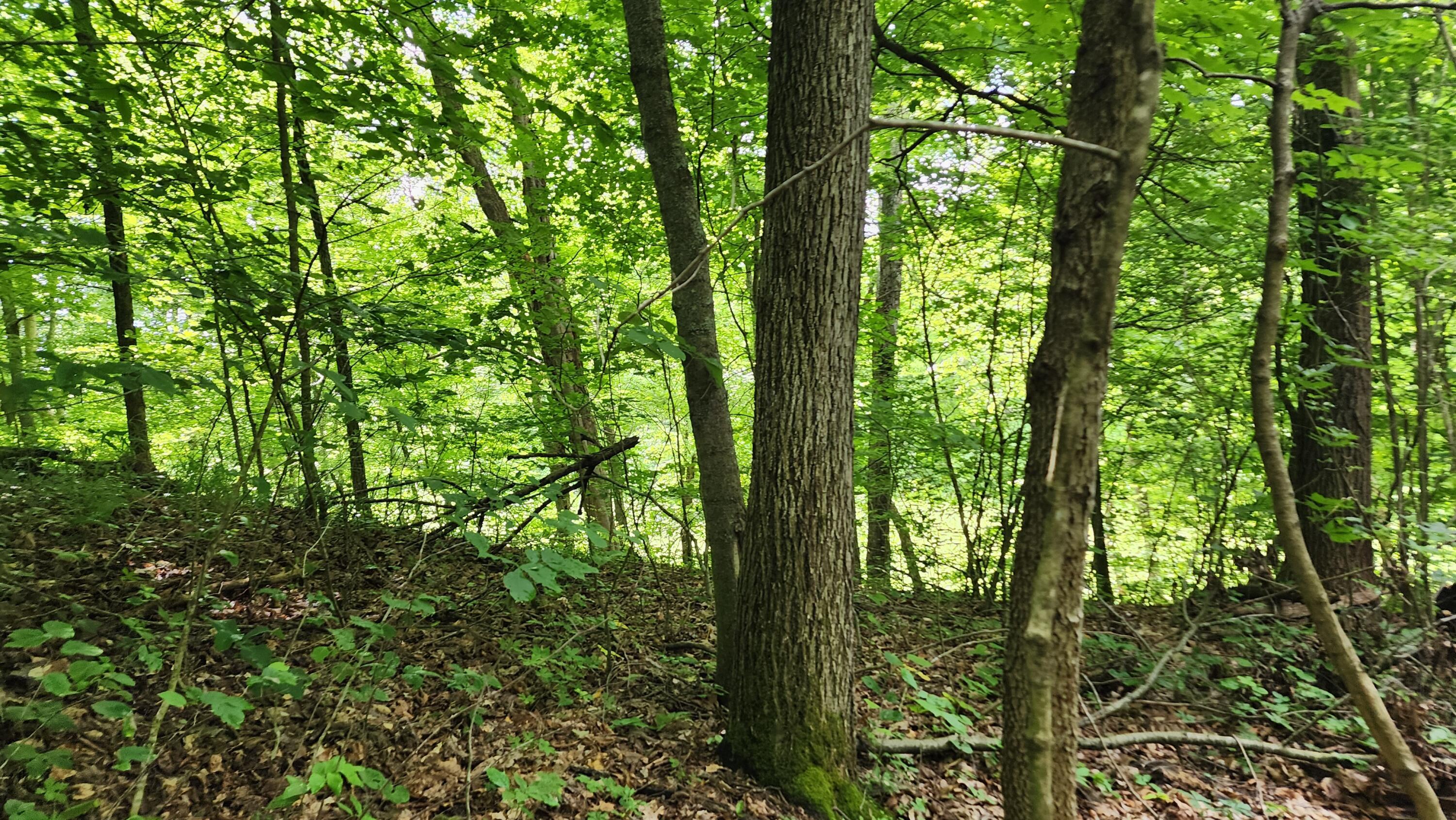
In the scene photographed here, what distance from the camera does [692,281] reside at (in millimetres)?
3553

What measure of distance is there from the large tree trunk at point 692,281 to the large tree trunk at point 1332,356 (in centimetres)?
437

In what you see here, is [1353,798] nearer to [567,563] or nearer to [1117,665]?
[1117,665]

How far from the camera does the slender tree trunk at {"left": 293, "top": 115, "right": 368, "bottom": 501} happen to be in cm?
322

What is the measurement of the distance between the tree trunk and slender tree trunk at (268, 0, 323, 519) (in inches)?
157

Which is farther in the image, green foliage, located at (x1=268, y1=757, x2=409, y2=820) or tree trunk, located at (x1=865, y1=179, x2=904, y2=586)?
tree trunk, located at (x1=865, y1=179, x2=904, y2=586)

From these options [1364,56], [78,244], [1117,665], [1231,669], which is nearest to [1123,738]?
[1117,665]

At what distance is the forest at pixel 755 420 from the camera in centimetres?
221

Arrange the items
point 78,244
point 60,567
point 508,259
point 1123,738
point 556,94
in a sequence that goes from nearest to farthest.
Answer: point 78,244 < point 60,567 < point 1123,738 < point 508,259 < point 556,94

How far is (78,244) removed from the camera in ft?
8.69

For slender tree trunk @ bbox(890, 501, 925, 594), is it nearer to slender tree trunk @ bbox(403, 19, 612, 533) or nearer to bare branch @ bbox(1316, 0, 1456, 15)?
slender tree trunk @ bbox(403, 19, 612, 533)

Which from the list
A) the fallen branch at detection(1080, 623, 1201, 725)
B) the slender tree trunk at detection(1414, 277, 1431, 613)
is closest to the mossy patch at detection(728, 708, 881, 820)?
the fallen branch at detection(1080, 623, 1201, 725)

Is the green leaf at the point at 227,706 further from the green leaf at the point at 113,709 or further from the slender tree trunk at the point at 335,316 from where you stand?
the slender tree trunk at the point at 335,316

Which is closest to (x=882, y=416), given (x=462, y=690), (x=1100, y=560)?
(x=1100, y=560)

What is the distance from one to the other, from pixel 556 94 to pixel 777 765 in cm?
676
